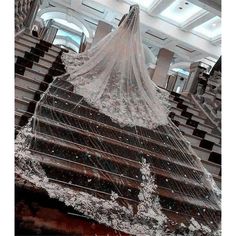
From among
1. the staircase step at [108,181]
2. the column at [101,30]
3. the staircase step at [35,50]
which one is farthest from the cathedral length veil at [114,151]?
the column at [101,30]

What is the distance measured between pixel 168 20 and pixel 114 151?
7.79 m

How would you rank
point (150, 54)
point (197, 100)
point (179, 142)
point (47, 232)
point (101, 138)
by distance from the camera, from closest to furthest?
point (47, 232), point (101, 138), point (179, 142), point (197, 100), point (150, 54)

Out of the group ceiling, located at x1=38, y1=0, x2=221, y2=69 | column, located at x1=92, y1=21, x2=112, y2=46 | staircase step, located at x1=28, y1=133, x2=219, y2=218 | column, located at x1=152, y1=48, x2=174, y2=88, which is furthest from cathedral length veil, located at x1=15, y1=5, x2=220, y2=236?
column, located at x1=152, y1=48, x2=174, y2=88

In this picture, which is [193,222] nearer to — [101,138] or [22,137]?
[101,138]

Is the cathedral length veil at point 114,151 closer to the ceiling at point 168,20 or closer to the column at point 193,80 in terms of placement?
the column at point 193,80

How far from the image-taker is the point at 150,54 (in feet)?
38.3

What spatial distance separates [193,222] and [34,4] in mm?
5237

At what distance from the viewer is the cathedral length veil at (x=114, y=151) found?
2.06 metres

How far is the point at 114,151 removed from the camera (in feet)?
8.95

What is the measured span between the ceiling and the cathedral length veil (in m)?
4.75

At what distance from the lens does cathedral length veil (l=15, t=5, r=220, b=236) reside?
81.1 inches

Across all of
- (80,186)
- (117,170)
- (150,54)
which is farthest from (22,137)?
(150,54)

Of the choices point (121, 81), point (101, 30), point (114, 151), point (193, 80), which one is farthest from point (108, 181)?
point (101, 30)

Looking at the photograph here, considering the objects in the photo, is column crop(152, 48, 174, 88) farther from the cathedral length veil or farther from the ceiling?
the cathedral length veil
